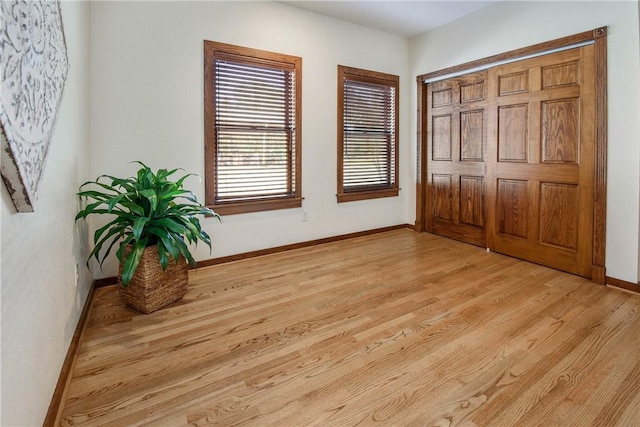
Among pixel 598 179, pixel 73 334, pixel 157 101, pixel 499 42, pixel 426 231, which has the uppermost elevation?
pixel 499 42

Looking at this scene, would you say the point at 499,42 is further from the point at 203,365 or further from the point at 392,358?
the point at 203,365

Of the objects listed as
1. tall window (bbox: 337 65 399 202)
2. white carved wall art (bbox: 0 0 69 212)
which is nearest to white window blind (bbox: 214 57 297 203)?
tall window (bbox: 337 65 399 202)

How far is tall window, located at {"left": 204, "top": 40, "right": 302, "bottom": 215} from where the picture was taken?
333 centimetres

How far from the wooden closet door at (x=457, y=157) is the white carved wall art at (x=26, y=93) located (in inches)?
149

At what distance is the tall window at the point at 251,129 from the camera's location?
333 cm

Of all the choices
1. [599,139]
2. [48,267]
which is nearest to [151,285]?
[48,267]

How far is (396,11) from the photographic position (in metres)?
3.86

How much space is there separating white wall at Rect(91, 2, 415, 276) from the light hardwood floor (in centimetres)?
105

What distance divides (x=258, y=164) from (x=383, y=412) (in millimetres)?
2688

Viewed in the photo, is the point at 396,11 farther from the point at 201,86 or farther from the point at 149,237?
the point at 149,237

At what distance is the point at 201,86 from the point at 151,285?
1.87m

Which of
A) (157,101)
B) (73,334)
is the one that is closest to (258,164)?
(157,101)

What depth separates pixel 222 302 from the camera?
258 centimetres

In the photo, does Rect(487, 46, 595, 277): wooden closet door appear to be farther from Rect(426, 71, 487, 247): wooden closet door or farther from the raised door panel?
Rect(426, 71, 487, 247): wooden closet door
